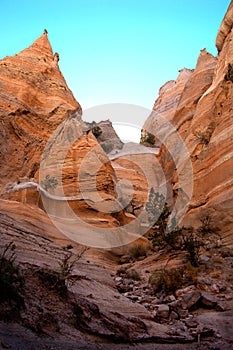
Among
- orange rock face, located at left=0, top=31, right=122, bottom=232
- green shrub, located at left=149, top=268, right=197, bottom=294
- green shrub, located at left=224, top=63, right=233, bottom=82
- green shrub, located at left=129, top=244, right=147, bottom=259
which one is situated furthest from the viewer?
orange rock face, located at left=0, top=31, right=122, bottom=232

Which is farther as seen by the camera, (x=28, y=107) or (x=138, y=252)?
(x=28, y=107)

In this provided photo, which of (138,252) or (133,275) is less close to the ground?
(138,252)

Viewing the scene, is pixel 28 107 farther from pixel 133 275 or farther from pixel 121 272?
pixel 133 275

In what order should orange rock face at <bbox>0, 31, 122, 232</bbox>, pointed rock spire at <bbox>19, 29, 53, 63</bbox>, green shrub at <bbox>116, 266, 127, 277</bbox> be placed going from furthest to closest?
1. pointed rock spire at <bbox>19, 29, 53, 63</bbox>
2. orange rock face at <bbox>0, 31, 122, 232</bbox>
3. green shrub at <bbox>116, 266, 127, 277</bbox>

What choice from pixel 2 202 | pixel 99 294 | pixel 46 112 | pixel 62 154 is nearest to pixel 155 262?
pixel 99 294

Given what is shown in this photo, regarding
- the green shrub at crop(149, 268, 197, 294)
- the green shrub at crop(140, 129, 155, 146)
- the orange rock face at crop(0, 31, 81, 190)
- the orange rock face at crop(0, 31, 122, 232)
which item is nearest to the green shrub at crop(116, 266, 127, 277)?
the green shrub at crop(149, 268, 197, 294)

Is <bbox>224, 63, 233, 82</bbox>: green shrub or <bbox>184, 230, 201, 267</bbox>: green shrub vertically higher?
<bbox>224, 63, 233, 82</bbox>: green shrub

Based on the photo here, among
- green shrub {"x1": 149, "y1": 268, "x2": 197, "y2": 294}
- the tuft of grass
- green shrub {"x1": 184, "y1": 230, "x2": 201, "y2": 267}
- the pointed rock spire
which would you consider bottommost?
green shrub {"x1": 149, "y1": 268, "x2": 197, "y2": 294}

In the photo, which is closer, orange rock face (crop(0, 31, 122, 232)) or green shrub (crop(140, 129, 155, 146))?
orange rock face (crop(0, 31, 122, 232))

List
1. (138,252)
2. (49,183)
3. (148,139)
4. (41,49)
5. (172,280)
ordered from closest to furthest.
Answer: (172,280) → (138,252) → (49,183) → (41,49) → (148,139)

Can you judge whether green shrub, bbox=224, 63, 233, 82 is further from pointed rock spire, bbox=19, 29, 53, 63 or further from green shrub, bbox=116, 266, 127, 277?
pointed rock spire, bbox=19, 29, 53, 63

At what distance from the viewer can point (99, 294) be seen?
941 centimetres

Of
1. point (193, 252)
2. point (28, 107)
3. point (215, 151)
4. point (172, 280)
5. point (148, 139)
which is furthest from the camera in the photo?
point (148, 139)

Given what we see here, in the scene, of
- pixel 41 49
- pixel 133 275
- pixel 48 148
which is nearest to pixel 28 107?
pixel 48 148
